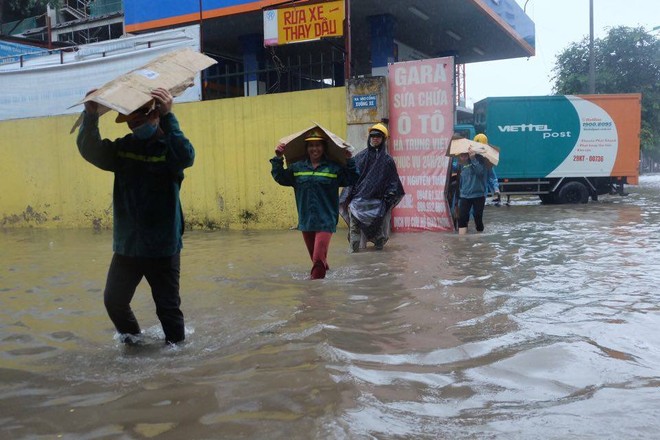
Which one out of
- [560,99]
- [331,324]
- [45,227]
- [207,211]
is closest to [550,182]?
[560,99]

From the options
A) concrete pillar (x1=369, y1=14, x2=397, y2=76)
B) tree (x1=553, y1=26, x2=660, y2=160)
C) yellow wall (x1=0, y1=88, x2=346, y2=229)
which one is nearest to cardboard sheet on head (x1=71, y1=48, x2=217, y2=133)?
yellow wall (x1=0, y1=88, x2=346, y2=229)

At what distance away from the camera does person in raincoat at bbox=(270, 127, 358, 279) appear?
232 inches

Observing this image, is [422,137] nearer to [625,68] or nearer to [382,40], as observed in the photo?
[382,40]

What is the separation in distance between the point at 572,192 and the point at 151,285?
15.8m

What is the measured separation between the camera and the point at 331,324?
4297 mm

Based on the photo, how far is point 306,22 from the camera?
10609mm

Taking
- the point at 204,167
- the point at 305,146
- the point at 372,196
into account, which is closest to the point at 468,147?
the point at 372,196

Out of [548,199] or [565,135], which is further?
[548,199]

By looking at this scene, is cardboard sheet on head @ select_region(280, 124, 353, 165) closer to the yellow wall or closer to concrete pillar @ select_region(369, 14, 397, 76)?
the yellow wall

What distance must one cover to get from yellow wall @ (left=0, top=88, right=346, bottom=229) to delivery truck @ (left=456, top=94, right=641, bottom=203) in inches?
313

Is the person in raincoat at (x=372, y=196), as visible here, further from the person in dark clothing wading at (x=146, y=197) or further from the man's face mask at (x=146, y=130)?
the man's face mask at (x=146, y=130)

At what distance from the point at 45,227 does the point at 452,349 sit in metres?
12.0

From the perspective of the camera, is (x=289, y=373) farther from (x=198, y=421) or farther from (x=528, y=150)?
(x=528, y=150)

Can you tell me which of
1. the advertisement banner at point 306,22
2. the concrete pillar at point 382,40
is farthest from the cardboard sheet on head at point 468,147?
the concrete pillar at point 382,40
